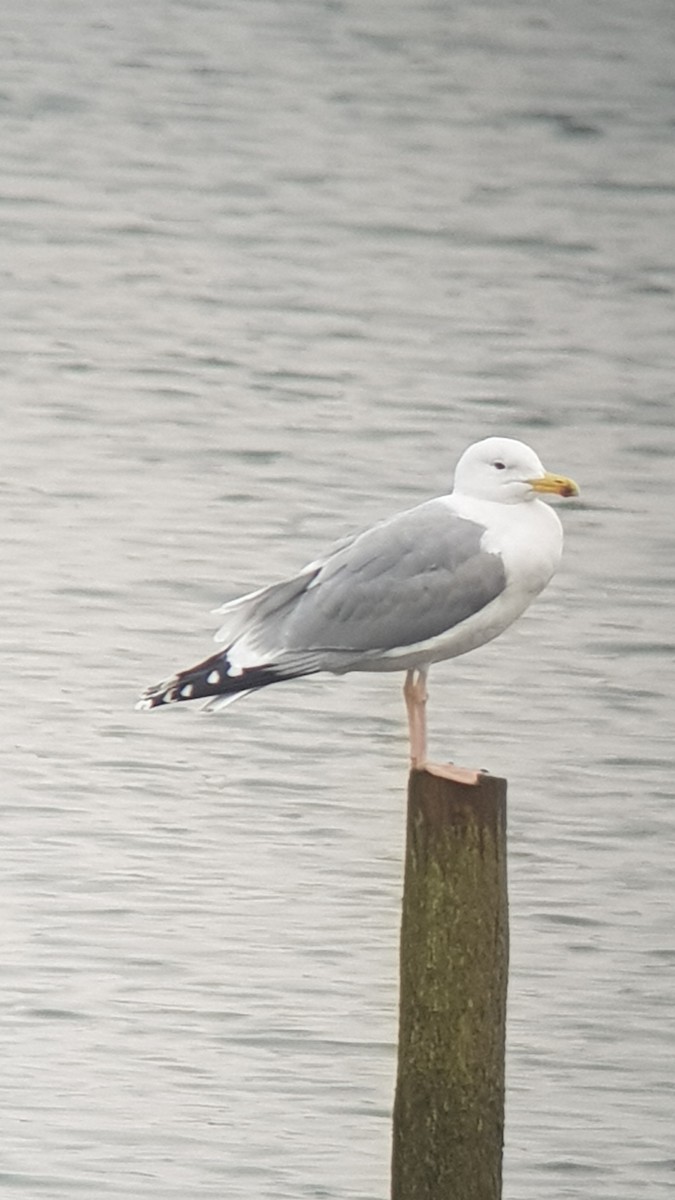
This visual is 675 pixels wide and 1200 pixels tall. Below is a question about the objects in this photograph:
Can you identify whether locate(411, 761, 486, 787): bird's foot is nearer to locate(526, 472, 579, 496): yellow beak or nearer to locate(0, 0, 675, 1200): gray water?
locate(526, 472, 579, 496): yellow beak

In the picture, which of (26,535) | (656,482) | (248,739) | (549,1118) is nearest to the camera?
(549,1118)

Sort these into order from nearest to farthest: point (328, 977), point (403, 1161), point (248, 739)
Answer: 1. point (403, 1161)
2. point (328, 977)
3. point (248, 739)

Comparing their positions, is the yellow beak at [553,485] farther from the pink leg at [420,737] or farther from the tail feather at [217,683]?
the tail feather at [217,683]

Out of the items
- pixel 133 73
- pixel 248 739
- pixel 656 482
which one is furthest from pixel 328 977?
pixel 133 73

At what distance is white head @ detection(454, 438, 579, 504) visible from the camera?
560 centimetres

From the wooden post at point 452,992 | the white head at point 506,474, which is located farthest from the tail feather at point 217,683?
the wooden post at point 452,992

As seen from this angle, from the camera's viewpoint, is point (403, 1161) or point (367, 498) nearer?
point (403, 1161)

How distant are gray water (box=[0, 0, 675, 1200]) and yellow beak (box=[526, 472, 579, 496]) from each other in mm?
2756

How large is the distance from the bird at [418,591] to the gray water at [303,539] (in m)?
2.27

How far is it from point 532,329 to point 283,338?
5.94 ft

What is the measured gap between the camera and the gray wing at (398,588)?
5566 mm

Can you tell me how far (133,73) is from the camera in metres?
20.3

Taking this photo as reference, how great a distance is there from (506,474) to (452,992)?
4.13 ft

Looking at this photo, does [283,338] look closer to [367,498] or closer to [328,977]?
[367,498]
